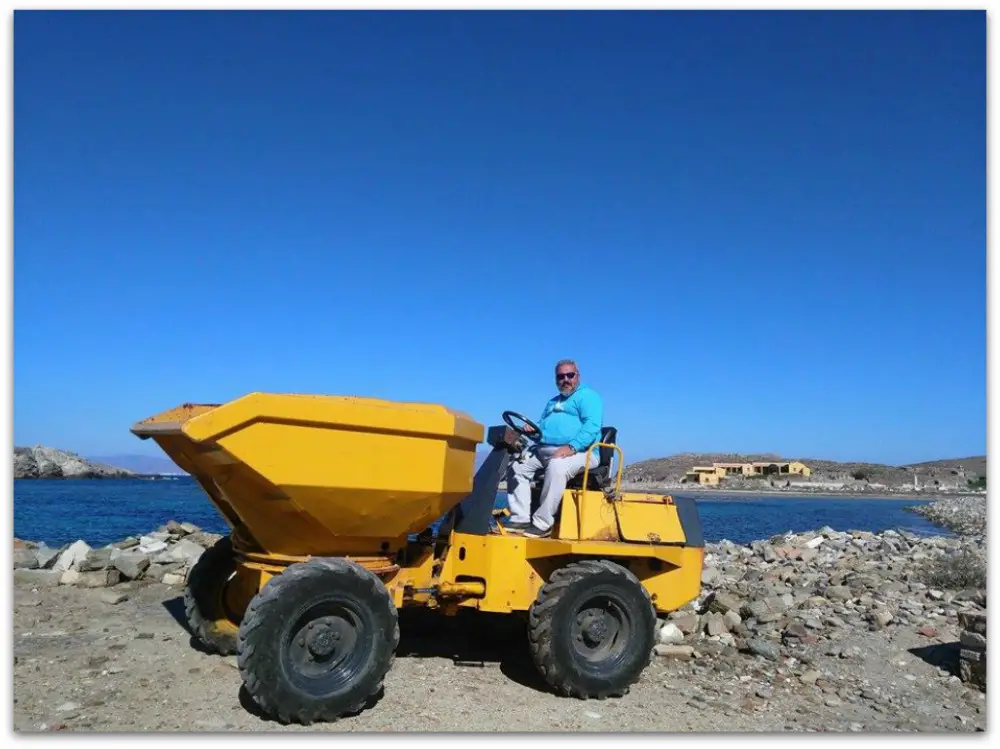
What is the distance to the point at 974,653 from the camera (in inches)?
241

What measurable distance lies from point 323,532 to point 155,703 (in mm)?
1440

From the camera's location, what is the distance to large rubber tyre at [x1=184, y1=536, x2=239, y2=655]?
6.04 m

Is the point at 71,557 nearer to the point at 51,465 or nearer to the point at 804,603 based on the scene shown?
the point at 804,603

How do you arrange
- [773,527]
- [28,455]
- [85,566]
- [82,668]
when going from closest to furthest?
1. [82,668]
2. [85,566]
3. [773,527]
4. [28,455]

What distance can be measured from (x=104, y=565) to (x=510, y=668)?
18.7ft

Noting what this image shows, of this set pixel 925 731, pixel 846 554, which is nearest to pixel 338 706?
pixel 925 731

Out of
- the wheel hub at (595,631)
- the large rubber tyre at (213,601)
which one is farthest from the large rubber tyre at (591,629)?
the large rubber tyre at (213,601)

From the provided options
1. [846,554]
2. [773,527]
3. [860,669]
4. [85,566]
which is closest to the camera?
[860,669]

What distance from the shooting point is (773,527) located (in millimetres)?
32062

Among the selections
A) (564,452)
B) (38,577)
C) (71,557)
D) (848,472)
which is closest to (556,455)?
(564,452)

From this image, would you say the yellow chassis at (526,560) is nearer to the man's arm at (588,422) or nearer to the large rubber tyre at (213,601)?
the large rubber tyre at (213,601)

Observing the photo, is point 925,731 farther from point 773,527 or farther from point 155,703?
point 773,527

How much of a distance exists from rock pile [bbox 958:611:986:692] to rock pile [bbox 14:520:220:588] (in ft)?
24.9

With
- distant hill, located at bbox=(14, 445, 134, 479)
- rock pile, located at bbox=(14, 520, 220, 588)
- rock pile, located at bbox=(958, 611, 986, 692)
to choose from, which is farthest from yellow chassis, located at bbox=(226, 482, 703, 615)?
distant hill, located at bbox=(14, 445, 134, 479)
